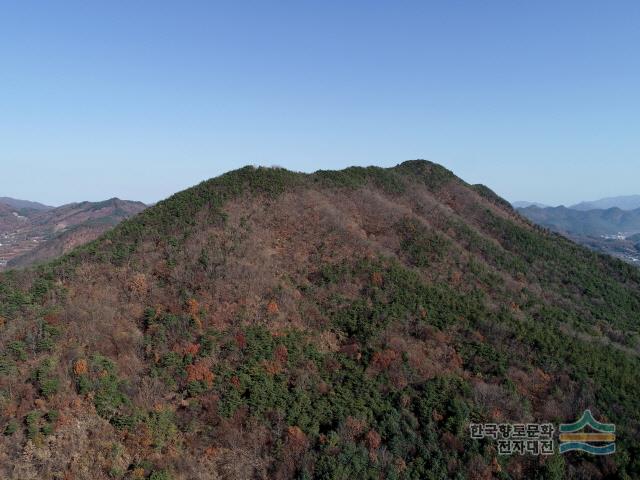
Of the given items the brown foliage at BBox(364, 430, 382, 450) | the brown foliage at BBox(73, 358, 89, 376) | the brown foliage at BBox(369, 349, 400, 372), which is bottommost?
the brown foliage at BBox(364, 430, 382, 450)

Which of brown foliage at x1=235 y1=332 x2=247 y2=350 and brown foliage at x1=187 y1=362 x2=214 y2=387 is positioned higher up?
brown foliage at x1=235 y1=332 x2=247 y2=350

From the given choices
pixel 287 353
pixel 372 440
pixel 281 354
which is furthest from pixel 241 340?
pixel 372 440

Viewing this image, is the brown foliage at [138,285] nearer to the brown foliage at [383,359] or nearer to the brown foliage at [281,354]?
the brown foliage at [281,354]

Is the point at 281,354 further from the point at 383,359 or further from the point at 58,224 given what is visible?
the point at 58,224

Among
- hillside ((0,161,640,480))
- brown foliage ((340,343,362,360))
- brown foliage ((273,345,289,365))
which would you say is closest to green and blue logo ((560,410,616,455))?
hillside ((0,161,640,480))

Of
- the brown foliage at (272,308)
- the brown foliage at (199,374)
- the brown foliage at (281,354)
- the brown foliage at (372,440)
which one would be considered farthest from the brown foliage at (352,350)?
the brown foliage at (199,374)

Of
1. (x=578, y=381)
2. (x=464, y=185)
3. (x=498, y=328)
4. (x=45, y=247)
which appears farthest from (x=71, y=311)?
(x=45, y=247)

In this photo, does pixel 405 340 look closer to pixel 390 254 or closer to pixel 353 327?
pixel 353 327

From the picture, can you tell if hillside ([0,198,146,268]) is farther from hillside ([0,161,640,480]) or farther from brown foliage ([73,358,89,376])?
brown foliage ([73,358,89,376])
